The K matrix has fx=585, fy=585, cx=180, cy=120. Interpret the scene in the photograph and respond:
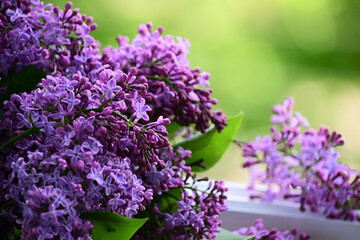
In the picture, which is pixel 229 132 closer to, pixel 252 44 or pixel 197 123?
pixel 197 123

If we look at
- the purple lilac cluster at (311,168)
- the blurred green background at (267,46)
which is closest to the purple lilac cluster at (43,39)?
the purple lilac cluster at (311,168)

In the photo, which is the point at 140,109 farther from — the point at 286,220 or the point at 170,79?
the point at 286,220

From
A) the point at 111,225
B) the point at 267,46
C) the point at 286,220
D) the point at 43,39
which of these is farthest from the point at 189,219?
the point at 267,46

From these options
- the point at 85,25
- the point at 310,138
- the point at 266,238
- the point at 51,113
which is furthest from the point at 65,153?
the point at 310,138

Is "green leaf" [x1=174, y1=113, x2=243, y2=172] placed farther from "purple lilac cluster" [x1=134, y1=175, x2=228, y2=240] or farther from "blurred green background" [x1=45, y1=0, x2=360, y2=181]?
"blurred green background" [x1=45, y1=0, x2=360, y2=181]

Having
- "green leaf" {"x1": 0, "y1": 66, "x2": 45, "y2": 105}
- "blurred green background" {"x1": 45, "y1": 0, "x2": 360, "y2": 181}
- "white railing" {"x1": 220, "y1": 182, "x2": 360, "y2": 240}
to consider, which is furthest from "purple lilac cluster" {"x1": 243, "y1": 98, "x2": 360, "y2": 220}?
"blurred green background" {"x1": 45, "y1": 0, "x2": 360, "y2": 181}

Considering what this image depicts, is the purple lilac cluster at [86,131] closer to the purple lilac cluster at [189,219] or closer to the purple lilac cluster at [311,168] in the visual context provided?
the purple lilac cluster at [189,219]

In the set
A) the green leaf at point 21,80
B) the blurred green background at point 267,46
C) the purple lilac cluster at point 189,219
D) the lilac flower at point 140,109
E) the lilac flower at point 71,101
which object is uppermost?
the blurred green background at point 267,46

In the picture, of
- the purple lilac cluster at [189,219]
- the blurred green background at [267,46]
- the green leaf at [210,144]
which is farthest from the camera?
the blurred green background at [267,46]
